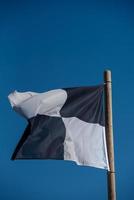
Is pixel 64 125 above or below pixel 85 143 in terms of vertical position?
above

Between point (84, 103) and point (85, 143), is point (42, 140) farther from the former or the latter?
point (84, 103)

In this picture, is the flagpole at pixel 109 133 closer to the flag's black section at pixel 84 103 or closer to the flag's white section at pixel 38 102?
A: the flag's black section at pixel 84 103

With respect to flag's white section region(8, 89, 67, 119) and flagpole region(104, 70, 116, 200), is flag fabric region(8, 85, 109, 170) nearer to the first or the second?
flag's white section region(8, 89, 67, 119)

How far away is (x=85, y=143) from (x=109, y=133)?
0.63 m

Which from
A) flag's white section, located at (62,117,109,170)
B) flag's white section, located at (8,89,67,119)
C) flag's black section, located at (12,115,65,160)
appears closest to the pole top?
flag's white section, located at (62,117,109,170)

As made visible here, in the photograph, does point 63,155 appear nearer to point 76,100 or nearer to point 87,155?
point 87,155

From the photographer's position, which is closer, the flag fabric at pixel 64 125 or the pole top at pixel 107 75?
the flag fabric at pixel 64 125

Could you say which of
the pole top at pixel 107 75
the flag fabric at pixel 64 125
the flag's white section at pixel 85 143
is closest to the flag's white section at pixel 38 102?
the flag fabric at pixel 64 125

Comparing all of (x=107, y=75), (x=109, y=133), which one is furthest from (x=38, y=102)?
(x=109, y=133)

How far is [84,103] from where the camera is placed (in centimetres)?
904

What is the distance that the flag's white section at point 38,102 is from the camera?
347 inches

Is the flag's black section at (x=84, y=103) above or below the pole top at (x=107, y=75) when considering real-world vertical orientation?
below

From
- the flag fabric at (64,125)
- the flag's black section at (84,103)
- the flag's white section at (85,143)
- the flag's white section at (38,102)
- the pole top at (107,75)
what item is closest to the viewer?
the flag's white section at (85,143)

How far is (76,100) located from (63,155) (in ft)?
5.41
